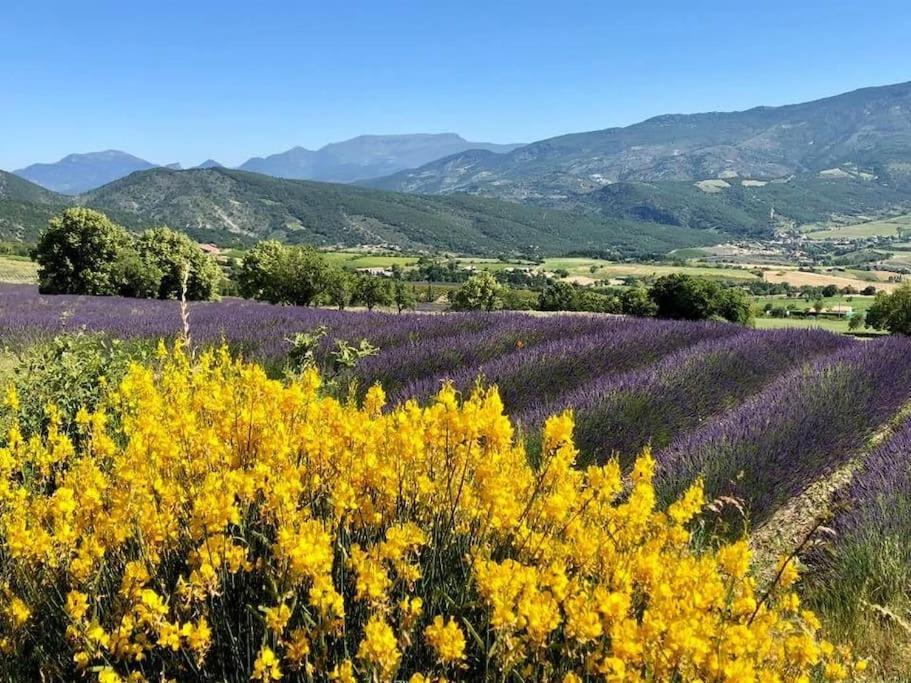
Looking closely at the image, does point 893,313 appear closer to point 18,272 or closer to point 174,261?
point 174,261

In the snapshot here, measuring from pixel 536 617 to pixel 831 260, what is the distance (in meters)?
210

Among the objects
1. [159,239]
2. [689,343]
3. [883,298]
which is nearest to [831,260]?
[883,298]

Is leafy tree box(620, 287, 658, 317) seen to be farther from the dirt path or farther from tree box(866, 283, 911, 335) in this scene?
the dirt path

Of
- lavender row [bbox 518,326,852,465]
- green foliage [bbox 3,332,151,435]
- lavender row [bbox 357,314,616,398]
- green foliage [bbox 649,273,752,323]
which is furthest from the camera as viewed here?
green foliage [bbox 649,273,752,323]

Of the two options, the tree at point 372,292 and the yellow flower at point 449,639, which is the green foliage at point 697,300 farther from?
the yellow flower at point 449,639

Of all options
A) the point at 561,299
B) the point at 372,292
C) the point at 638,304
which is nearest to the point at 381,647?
the point at 638,304

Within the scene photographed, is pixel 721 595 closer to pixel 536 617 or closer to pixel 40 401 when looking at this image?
pixel 536 617

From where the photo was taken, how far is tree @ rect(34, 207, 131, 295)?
A: 36219 mm

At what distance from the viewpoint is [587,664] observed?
154 cm

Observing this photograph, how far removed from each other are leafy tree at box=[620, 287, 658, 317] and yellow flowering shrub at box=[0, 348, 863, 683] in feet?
157

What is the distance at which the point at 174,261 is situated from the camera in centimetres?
3672

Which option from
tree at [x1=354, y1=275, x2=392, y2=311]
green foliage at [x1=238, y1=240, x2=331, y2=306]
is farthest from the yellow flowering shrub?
tree at [x1=354, y1=275, x2=392, y2=311]

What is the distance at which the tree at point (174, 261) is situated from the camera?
36938mm

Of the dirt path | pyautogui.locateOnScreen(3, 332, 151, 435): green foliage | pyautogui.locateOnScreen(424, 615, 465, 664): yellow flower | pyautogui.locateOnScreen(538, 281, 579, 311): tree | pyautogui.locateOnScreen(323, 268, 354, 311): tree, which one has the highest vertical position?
pyautogui.locateOnScreen(424, 615, 465, 664): yellow flower
